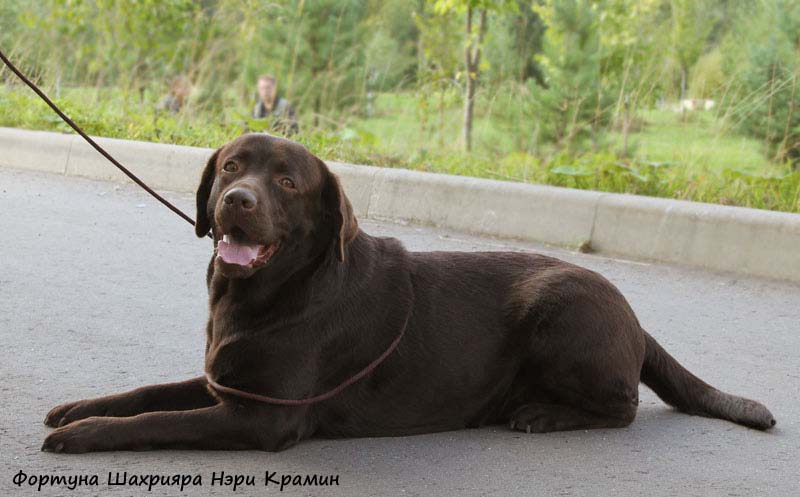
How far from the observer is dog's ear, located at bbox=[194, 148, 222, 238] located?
12.5ft

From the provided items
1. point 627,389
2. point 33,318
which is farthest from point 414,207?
point 627,389

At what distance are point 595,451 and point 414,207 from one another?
4.28 m

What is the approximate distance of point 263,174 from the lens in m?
3.56

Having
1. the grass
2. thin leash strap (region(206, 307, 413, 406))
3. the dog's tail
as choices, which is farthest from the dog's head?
the grass

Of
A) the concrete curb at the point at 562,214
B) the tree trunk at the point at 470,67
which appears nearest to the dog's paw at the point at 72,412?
the concrete curb at the point at 562,214

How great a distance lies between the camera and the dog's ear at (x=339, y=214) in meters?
3.60

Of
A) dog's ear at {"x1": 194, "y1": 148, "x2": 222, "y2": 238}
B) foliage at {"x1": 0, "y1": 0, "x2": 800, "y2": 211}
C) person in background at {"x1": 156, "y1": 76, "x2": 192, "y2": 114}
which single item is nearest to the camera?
dog's ear at {"x1": 194, "y1": 148, "x2": 222, "y2": 238}

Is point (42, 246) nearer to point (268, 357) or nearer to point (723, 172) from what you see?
point (268, 357)

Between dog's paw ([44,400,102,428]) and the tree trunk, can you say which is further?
the tree trunk

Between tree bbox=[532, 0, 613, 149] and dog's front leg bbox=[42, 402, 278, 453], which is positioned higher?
tree bbox=[532, 0, 613, 149]

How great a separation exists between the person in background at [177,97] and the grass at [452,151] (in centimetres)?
20

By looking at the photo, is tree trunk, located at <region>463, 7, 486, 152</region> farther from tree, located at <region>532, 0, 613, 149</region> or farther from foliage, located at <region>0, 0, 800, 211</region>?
tree, located at <region>532, 0, 613, 149</region>

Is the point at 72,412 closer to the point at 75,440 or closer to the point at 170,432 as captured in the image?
the point at 75,440

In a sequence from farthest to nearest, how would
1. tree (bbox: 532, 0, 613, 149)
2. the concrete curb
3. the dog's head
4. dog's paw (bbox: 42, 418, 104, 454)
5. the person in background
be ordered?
tree (bbox: 532, 0, 613, 149), the person in background, the concrete curb, the dog's head, dog's paw (bbox: 42, 418, 104, 454)
